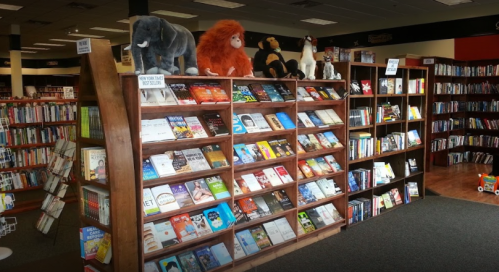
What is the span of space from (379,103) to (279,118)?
2119mm

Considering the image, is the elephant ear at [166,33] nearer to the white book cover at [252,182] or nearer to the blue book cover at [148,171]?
the blue book cover at [148,171]

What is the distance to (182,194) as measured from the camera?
3480 mm

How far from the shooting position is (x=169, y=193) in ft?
11.1

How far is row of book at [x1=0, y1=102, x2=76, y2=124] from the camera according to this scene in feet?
20.6

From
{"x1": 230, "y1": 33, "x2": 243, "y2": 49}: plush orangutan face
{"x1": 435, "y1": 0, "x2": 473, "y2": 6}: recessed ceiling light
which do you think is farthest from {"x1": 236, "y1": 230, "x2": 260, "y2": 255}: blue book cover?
{"x1": 435, "y1": 0, "x2": 473, "y2": 6}: recessed ceiling light

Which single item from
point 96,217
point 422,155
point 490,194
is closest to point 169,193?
point 96,217

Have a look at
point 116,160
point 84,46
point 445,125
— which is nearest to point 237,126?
point 116,160

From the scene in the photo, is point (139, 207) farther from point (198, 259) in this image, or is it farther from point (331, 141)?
point (331, 141)

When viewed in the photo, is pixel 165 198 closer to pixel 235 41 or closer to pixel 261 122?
pixel 261 122

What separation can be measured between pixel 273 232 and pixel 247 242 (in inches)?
14.4

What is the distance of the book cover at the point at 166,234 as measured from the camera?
3.30 m

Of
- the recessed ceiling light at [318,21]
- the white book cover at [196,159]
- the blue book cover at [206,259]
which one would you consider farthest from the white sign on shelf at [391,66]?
the recessed ceiling light at [318,21]

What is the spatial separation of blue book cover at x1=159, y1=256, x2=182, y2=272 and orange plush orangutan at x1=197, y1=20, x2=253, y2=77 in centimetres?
163

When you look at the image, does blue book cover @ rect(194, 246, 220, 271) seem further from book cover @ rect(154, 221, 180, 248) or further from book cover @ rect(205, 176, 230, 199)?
book cover @ rect(205, 176, 230, 199)
